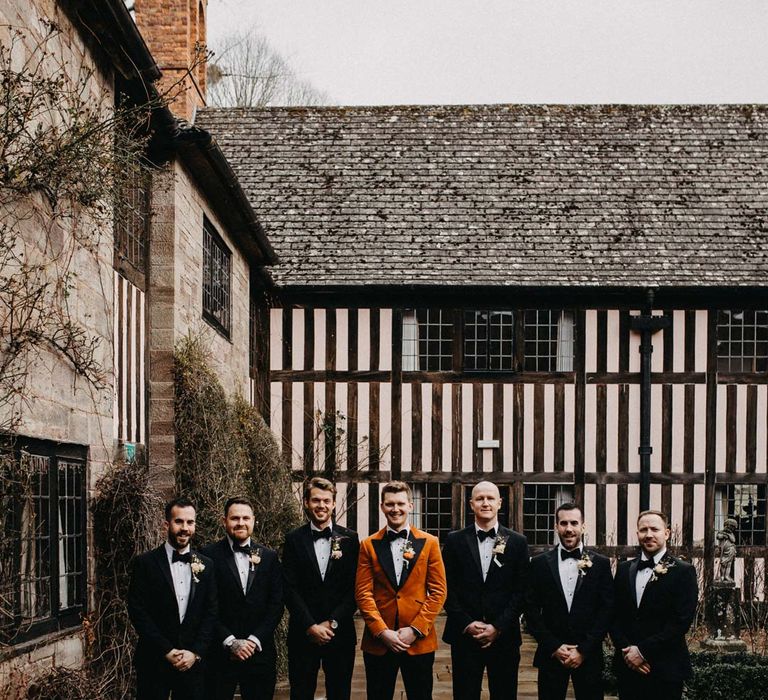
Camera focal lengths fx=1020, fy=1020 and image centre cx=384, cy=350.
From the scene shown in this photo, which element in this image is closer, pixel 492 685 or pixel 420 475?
pixel 492 685

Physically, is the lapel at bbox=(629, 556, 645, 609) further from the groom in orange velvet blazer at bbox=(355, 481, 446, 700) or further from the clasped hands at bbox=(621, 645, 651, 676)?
the groom in orange velvet blazer at bbox=(355, 481, 446, 700)

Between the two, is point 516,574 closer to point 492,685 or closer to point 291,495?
point 492,685

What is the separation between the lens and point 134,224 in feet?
28.3

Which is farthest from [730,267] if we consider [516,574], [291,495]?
[516,574]

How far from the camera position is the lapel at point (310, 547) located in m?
6.13

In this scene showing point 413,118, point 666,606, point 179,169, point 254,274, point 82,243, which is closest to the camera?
point 666,606

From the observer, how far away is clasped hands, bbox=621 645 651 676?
594 centimetres

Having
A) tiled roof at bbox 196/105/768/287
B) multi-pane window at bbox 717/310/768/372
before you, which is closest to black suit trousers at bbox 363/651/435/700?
tiled roof at bbox 196/105/768/287

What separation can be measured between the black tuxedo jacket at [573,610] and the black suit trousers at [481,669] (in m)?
0.18

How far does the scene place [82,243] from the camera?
693 cm

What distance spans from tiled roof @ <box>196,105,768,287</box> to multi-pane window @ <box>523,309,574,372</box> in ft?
2.04

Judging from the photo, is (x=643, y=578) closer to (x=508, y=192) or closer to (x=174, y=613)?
(x=174, y=613)

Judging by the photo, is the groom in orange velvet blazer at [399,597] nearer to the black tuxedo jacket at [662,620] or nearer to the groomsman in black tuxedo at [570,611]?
the groomsman in black tuxedo at [570,611]

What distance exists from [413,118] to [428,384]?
4928 millimetres
